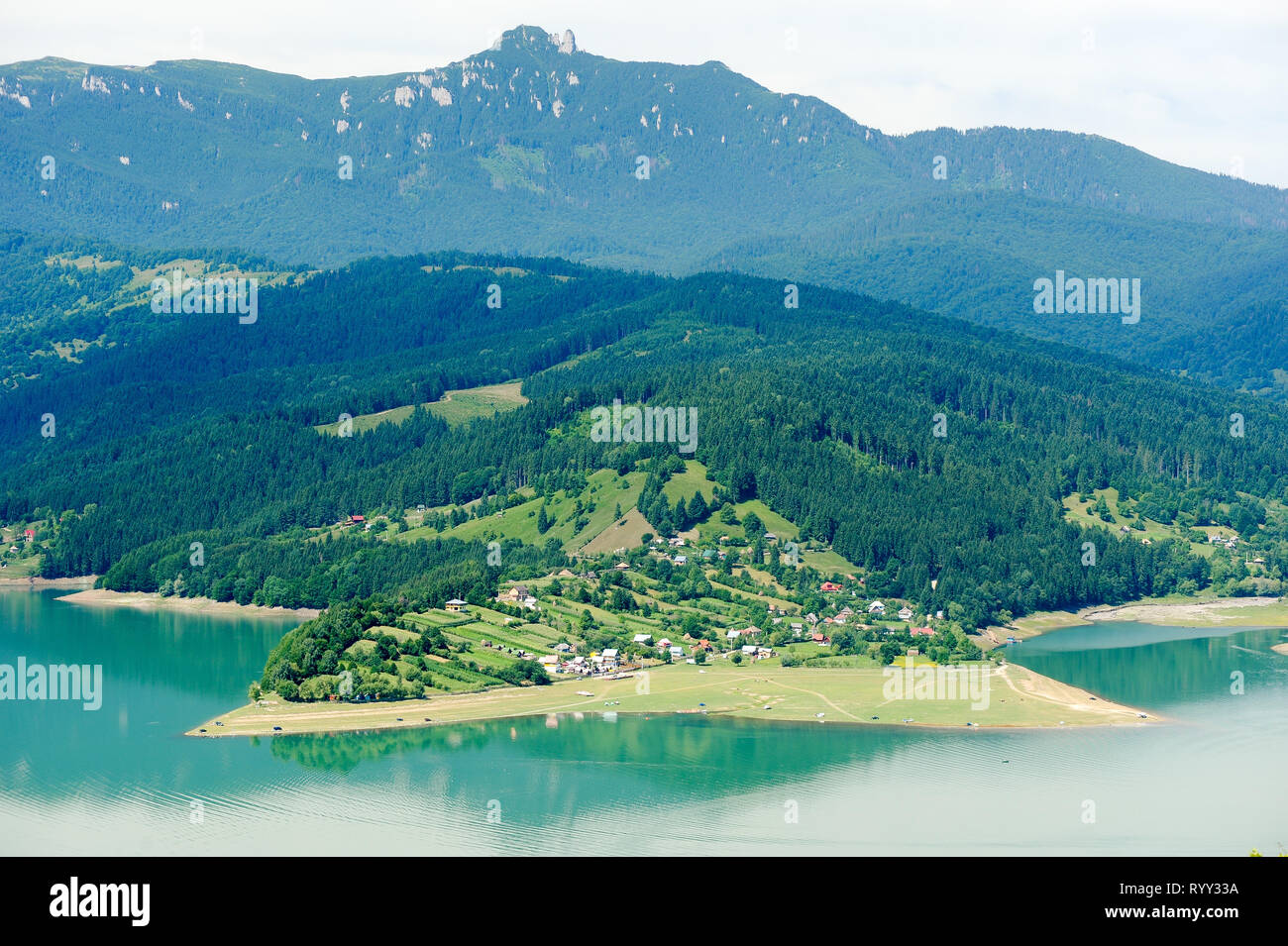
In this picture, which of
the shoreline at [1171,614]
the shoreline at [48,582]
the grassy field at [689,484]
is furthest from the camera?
the shoreline at [48,582]

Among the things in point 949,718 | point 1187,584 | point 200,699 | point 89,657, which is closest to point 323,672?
point 200,699

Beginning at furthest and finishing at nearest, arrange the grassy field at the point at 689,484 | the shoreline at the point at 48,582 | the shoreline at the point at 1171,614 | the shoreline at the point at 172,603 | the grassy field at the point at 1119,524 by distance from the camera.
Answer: the shoreline at the point at 48,582 < the grassy field at the point at 1119,524 < the grassy field at the point at 689,484 < the shoreline at the point at 172,603 < the shoreline at the point at 1171,614

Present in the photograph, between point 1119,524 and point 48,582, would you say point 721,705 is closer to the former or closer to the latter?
point 1119,524

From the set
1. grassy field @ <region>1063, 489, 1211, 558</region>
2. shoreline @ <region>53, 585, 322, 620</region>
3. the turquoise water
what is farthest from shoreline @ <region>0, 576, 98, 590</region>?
grassy field @ <region>1063, 489, 1211, 558</region>

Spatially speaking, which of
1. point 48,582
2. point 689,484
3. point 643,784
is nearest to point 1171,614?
point 689,484

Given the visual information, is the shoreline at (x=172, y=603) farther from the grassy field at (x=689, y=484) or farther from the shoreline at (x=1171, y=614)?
the shoreline at (x=1171, y=614)

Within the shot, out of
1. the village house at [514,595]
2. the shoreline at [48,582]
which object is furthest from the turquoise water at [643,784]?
the shoreline at [48,582]
